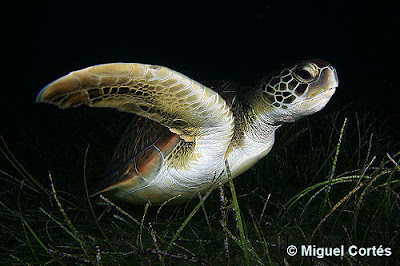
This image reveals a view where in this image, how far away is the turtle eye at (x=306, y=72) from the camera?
1.32 meters

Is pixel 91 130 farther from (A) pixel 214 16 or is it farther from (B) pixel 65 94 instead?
(A) pixel 214 16

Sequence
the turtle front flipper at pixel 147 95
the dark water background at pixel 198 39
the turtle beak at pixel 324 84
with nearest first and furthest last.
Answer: the turtle front flipper at pixel 147 95 → the turtle beak at pixel 324 84 → the dark water background at pixel 198 39

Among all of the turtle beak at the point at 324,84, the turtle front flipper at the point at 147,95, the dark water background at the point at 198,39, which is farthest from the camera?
the dark water background at the point at 198,39

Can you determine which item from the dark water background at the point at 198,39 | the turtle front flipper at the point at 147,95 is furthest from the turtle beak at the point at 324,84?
the dark water background at the point at 198,39

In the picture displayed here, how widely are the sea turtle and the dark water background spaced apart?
3886 millimetres

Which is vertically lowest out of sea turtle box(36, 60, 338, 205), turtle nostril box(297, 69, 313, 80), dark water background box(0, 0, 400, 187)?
sea turtle box(36, 60, 338, 205)

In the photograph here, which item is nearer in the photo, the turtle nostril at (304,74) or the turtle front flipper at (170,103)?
the turtle front flipper at (170,103)

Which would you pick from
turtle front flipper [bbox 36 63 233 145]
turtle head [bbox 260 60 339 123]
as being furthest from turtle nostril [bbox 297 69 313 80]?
turtle front flipper [bbox 36 63 233 145]

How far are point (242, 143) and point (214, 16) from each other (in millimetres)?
10792

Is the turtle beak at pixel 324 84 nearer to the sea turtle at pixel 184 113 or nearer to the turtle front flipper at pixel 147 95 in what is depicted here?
the sea turtle at pixel 184 113

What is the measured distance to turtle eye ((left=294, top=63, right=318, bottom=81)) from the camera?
1.32 metres

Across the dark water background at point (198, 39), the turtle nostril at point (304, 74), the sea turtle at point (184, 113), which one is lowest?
the sea turtle at point (184, 113)

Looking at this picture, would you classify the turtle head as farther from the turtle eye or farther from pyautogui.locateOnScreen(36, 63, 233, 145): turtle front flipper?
pyautogui.locateOnScreen(36, 63, 233, 145): turtle front flipper

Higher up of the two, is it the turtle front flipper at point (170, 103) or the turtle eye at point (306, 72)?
the turtle eye at point (306, 72)
